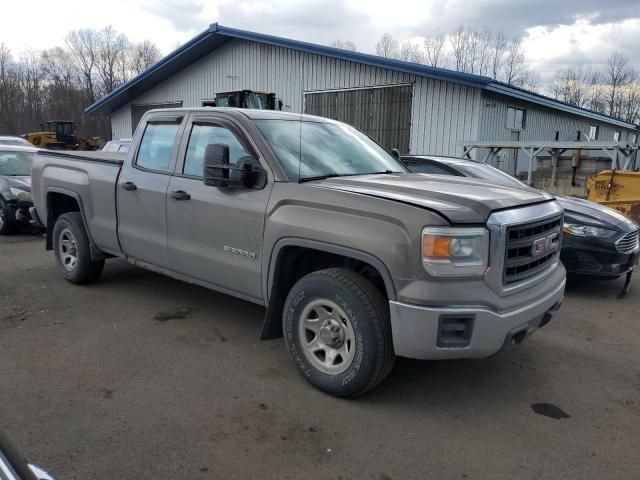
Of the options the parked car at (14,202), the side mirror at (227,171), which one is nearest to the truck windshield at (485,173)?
the side mirror at (227,171)

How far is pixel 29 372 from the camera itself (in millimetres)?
3787

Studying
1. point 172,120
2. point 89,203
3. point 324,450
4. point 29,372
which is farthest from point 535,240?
point 89,203

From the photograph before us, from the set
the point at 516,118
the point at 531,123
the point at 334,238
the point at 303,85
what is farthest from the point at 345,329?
the point at 531,123

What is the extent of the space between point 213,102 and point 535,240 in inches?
788

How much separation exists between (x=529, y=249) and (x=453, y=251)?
0.73 metres

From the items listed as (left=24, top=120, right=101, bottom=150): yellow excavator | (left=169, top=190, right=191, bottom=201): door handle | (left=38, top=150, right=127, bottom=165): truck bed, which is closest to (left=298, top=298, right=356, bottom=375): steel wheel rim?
(left=169, top=190, right=191, bottom=201): door handle

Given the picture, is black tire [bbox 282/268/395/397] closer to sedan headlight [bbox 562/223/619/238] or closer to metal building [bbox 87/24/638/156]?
sedan headlight [bbox 562/223/619/238]

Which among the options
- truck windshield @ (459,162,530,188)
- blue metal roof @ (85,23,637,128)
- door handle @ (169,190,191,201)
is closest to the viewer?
door handle @ (169,190,191,201)

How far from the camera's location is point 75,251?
232 inches

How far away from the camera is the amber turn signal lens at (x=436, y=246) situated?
2971mm

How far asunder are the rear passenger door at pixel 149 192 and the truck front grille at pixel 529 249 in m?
2.90

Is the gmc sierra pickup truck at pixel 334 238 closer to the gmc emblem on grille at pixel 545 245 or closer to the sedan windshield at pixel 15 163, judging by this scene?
the gmc emblem on grille at pixel 545 245

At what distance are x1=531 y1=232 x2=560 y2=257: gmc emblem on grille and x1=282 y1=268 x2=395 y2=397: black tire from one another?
1067mm

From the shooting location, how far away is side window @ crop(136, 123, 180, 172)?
470 cm
